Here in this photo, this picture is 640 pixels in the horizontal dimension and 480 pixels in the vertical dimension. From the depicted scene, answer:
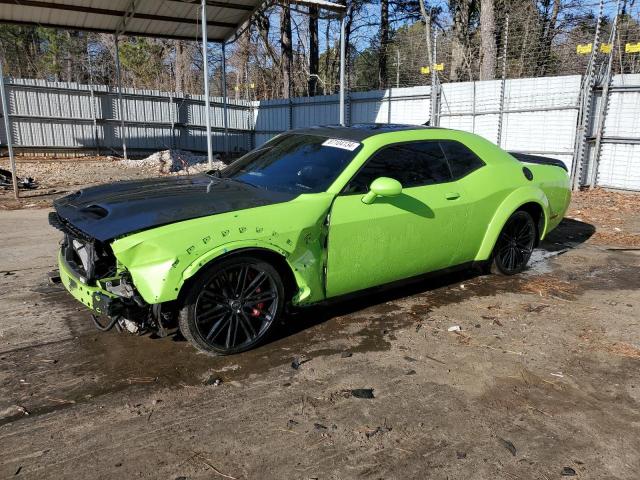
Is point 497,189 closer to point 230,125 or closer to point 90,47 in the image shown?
point 230,125

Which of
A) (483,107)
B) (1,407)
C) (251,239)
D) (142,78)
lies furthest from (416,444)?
(142,78)

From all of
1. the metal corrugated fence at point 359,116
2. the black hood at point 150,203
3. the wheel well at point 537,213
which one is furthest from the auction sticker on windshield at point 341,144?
the metal corrugated fence at point 359,116

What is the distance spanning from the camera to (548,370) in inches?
140

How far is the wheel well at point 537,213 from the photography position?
549 centimetres

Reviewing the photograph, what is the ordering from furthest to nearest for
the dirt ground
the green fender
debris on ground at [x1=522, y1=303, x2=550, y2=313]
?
the green fender → debris on ground at [x1=522, y1=303, x2=550, y2=313] → the dirt ground

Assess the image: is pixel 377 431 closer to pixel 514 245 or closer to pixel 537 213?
pixel 514 245

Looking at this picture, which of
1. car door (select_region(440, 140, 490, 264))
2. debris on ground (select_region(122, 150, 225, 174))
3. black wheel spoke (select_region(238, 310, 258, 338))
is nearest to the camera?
black wheel spoke (select_region(238, 310, 258, 338))

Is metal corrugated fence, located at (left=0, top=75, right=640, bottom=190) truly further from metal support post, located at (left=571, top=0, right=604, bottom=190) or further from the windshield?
the windshield

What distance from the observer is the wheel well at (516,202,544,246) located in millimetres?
5492

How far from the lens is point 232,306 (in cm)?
356

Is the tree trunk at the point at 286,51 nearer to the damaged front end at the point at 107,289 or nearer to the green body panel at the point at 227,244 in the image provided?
the green body panel at the point at 227,244

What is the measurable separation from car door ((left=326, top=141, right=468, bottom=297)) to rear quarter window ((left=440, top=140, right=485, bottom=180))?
9 centimetres

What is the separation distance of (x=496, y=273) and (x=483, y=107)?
8.42 metres

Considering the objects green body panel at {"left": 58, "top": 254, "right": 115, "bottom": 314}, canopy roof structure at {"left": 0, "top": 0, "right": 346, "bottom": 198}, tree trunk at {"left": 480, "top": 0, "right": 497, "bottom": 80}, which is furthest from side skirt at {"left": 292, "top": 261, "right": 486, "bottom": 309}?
tree trunk at {"left": 480, "top": 0, "right": 497, "bottom": 80}
